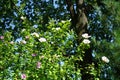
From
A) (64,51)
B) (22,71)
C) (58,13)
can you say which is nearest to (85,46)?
(64,51)

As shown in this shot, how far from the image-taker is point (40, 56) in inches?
329

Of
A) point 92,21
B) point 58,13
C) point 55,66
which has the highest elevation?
point 58,13

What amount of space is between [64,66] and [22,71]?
34.0 inches

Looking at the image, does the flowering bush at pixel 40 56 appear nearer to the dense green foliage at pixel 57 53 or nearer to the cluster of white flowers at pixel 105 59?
the dense green foliage at pixel 57 53

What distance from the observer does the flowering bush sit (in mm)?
8281

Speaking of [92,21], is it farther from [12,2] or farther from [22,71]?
[22,71]

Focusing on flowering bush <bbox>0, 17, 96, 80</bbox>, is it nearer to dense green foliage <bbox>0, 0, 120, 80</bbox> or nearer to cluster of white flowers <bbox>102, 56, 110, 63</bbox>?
dense green foliage <bbox>0, 0, 120, 80</bbox>

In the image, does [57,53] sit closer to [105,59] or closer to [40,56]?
[40,56]

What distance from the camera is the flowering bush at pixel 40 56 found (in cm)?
828

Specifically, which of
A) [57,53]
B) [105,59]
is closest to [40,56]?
[57,53]

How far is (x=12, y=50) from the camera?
8.84 meters

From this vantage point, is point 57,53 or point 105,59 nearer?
point 105,59

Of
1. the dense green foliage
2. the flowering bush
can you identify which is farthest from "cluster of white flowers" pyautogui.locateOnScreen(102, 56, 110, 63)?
the flowering bush

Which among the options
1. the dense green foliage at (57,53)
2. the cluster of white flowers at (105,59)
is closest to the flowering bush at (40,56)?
the dense green foliage at (57,53)
